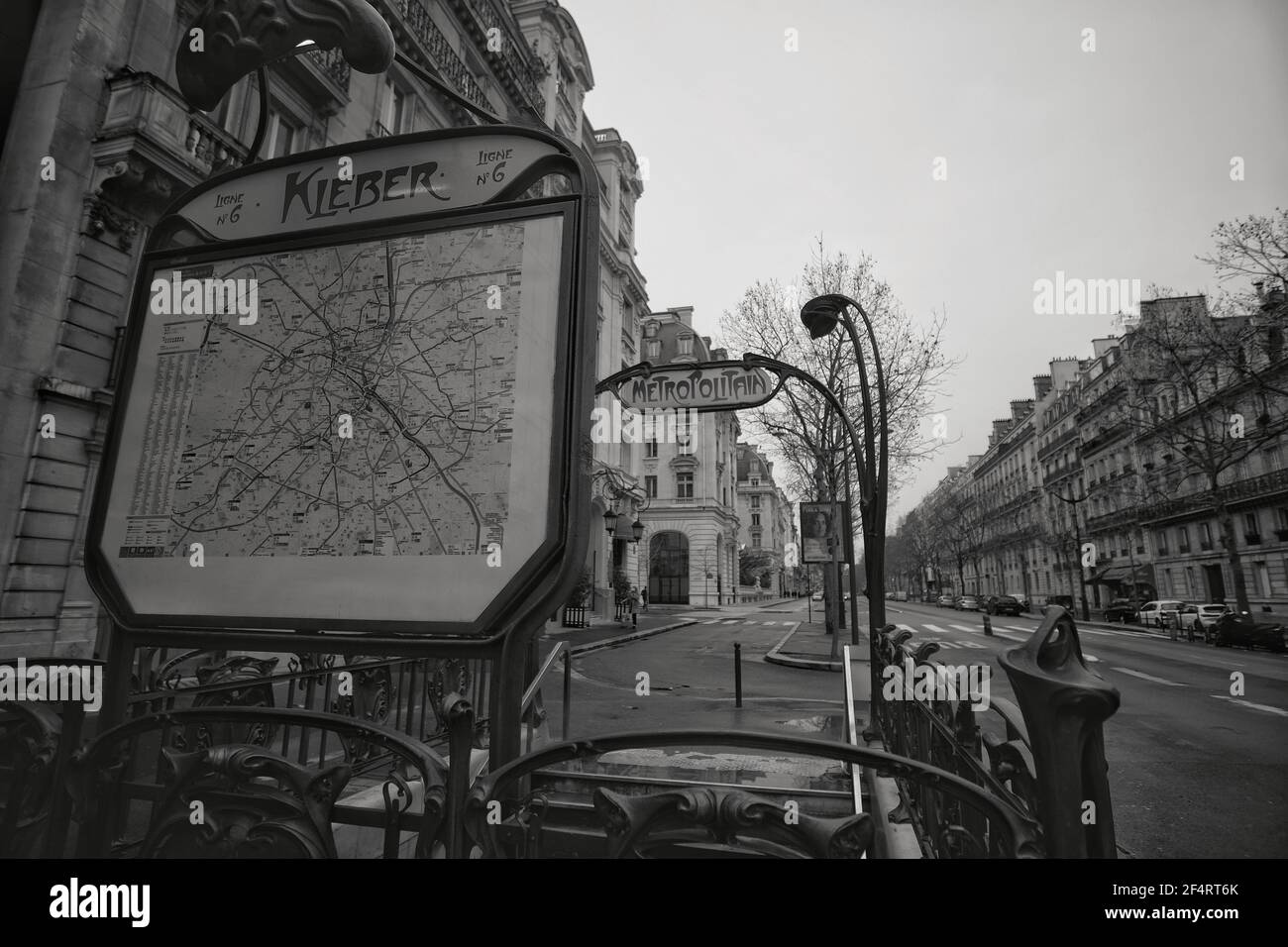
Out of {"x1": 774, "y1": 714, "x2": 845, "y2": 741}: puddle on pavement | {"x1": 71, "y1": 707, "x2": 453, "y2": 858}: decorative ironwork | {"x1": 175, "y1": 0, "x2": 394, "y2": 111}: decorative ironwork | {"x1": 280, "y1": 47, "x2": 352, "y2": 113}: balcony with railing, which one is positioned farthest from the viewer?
{"x1": 280, "y1": 47, "x2": 352, "y2": 113}: balcony with railing

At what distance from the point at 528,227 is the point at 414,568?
1.16 metres

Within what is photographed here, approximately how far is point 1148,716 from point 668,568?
43.0 m

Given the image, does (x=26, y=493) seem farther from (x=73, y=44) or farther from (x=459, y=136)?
(x=459, y=136)

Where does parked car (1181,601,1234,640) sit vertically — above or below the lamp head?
below

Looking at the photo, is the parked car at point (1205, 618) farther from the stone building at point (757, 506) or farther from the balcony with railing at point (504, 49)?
the stone building at point (757, 506)

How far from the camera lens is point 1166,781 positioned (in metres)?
6.47

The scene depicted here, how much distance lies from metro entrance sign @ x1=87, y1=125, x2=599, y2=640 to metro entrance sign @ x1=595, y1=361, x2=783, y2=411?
320cm

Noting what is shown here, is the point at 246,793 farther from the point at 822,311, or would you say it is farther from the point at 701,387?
the point at 822,311

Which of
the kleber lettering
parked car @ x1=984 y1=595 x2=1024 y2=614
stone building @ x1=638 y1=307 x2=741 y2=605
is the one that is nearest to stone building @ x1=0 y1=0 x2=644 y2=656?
the kleber lettering

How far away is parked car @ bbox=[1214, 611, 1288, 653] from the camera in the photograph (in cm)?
2053

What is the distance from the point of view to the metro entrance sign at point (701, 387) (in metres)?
5.36

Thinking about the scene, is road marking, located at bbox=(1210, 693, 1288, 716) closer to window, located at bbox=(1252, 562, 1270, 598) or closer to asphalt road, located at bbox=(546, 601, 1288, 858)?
asphalt road, located at bbox=(546, 601, 1288, 858)

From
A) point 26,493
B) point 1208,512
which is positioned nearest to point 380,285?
point 26,493
